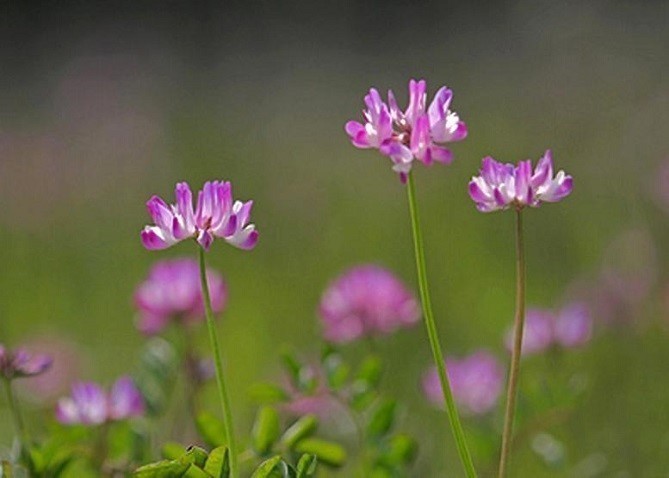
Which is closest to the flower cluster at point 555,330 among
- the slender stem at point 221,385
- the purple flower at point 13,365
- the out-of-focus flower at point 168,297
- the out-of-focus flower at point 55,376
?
the out-of-focus flower at point 168,297

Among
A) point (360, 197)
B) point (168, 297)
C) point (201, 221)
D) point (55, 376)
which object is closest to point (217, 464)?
point (201, 221)

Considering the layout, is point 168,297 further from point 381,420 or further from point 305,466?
point 305,466

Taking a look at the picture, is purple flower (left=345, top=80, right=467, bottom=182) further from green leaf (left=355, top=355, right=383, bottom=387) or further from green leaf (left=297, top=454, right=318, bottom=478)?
green leaf (left=355, top=355, right=383, bottom=387)

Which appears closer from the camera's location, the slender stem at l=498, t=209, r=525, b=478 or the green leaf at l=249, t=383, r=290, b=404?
the slender stem at l=498, t=209, r=525, b=478

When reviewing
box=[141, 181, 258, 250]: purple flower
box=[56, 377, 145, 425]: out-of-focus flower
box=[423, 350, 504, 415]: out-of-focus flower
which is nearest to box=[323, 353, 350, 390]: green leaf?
box=[56, 377, 145, 425]: out-of-focus flower

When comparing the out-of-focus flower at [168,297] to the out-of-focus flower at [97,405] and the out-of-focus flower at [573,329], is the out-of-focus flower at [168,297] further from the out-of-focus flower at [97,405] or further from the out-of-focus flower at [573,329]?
the out-of-focus flower at [573,329]

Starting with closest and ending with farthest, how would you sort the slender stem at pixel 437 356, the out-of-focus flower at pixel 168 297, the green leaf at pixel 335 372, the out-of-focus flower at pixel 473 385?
the slender stem at pixel 437 356 < the green leaf at pixel 335 372 < the out-of-focus flower at pixel 168 297 < the out-of-focus flower at pixel 473 385
